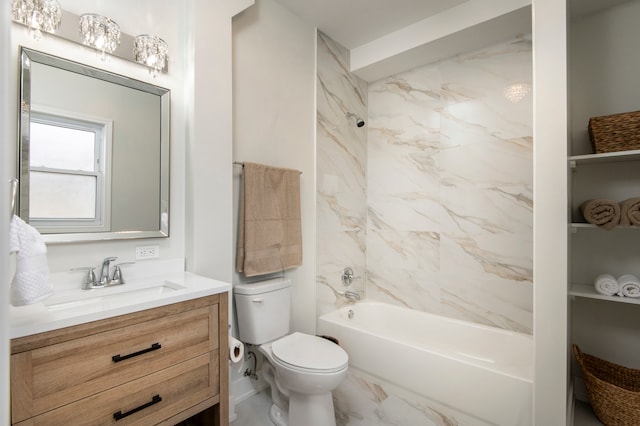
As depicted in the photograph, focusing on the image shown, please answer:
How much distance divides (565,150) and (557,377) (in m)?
1.12

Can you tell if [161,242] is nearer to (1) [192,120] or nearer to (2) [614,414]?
(1) [192,120]

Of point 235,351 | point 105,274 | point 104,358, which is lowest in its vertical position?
point 235,351

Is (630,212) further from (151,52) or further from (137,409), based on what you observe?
(151,52)

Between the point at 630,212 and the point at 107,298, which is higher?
the point at 630,212

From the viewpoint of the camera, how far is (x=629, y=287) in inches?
68.6

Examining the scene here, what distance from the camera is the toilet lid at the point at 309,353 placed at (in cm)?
175

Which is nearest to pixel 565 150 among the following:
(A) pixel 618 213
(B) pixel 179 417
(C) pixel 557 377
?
(A) pixel 618 213

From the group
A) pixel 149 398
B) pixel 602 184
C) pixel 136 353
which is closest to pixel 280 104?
pixel 136 353

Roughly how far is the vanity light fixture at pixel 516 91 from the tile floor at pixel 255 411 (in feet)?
9.37

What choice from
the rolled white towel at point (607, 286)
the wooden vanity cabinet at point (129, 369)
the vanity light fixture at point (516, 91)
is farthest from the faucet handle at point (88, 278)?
the vanity light fixture at point (516, 91)

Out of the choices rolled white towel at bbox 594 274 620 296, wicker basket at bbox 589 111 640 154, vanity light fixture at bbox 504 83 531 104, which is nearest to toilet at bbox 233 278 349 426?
rolled white towel at bbox 594 274 620 296

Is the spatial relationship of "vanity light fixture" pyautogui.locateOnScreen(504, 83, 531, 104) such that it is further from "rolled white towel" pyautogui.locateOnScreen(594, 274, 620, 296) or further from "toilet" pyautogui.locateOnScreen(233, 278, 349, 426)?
"toilet" pyautogui.locateOnScreen(233, 278, 349, 426)

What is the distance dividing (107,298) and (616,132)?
2.78 m

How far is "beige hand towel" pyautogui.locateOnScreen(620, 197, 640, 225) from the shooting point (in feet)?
5.41
